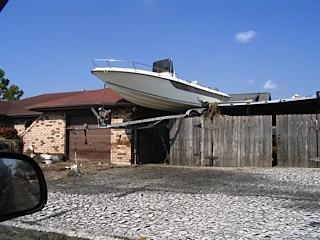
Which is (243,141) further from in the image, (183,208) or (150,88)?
(183,208)

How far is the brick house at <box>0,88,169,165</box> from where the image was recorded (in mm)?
15906

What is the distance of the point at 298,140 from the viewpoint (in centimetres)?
1364

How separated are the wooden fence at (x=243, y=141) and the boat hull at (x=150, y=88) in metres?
1.07

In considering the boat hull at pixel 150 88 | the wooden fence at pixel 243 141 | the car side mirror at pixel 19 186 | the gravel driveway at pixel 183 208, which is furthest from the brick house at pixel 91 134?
the car side mirror at pixel 19 186

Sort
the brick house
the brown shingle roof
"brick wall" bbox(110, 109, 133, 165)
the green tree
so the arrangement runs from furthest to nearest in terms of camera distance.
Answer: the green tree → the brown shingle roof → the brick house → "brick wall" bbox(110, 109, 133, 165)

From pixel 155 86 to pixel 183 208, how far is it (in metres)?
8.69

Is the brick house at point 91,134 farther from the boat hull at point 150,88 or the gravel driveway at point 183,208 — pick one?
the gravel driveway at point 183,208

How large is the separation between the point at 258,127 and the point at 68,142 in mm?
9368

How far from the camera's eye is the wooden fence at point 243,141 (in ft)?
44.5

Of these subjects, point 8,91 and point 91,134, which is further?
point 8,91

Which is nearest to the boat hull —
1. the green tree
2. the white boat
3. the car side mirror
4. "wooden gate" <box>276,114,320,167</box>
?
the white boat

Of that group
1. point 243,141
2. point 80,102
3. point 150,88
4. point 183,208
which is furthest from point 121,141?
point 183,208

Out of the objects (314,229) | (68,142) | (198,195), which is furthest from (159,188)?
(68,142)

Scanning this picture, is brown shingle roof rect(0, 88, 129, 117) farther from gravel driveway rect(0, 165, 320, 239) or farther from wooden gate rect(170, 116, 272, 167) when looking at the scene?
gravel driveway rect(0, 165, 320, 239)
